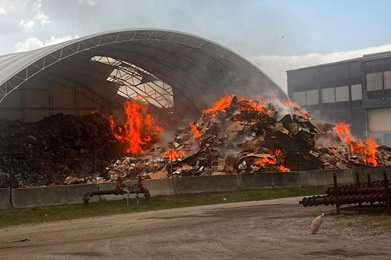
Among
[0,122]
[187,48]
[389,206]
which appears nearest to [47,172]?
[0,122]

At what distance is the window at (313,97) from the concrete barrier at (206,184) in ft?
168

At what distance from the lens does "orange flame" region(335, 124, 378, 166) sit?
46.8 m

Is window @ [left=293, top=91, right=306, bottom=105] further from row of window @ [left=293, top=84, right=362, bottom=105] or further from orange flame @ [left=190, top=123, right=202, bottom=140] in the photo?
orange flame @ [left=190, top=123, right=202, bottom=140]

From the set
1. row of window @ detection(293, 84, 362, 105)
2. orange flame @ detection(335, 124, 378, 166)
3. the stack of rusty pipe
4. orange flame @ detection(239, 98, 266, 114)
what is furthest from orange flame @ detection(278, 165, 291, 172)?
row of window @ detection(293, 84, 362, 105)

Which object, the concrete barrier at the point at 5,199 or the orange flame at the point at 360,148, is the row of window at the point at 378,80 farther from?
the concrete barrier at the point at 5,199

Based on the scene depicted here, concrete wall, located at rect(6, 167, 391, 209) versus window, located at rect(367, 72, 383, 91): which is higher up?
window, located at rect(367, 72, 383, 91)

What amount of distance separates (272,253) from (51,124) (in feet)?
130

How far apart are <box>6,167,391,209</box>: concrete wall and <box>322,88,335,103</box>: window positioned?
4041cm

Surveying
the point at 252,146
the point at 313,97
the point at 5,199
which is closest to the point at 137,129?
the point at 252,146

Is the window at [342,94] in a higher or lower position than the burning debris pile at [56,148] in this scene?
higher

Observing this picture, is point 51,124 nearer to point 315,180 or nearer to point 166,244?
point 315,180

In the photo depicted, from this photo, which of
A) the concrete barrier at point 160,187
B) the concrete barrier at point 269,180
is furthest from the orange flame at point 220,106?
the concrete barrier at point 160,187

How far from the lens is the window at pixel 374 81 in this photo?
2916 inches

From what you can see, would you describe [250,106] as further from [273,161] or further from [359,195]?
[359,195]
